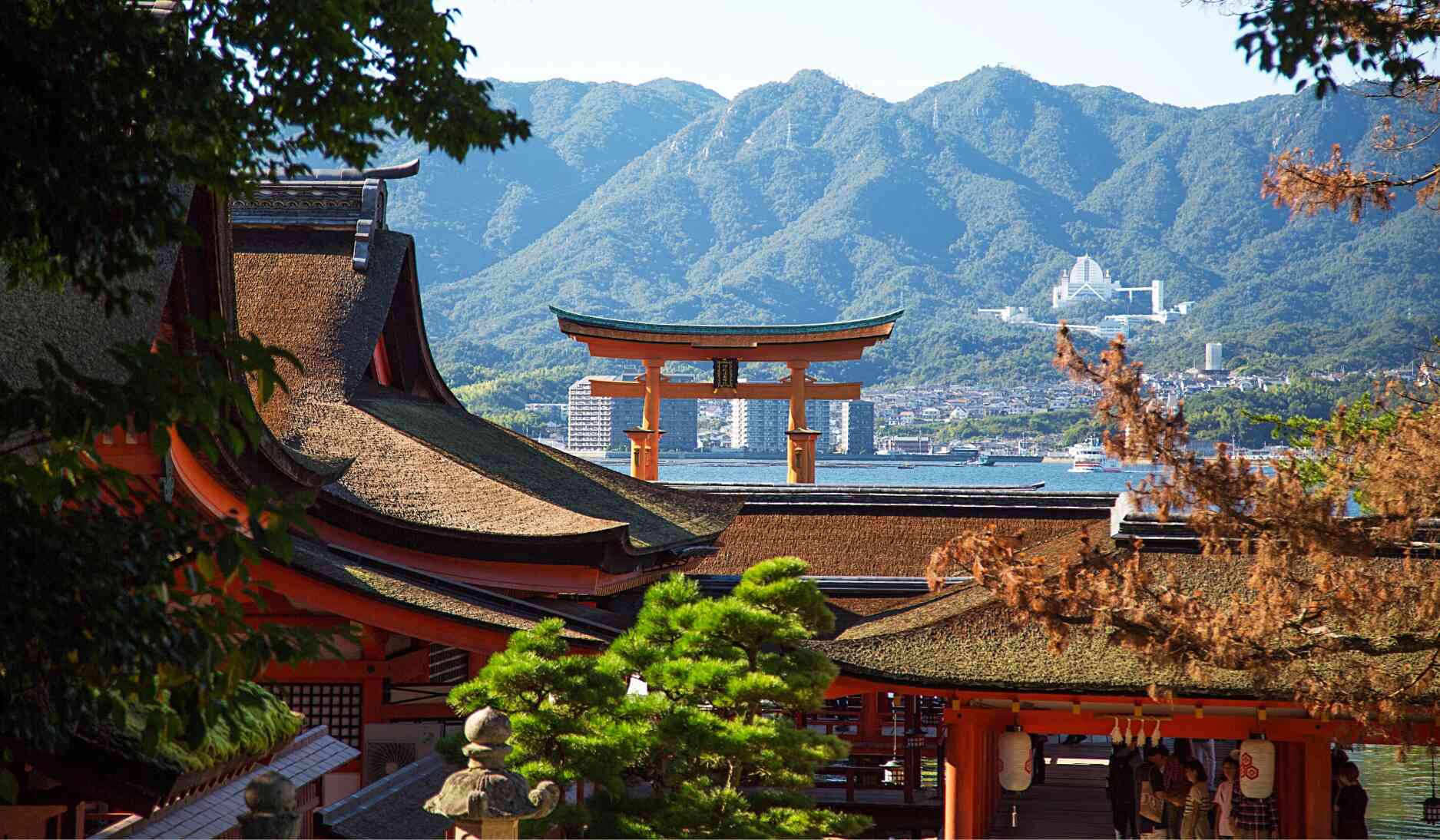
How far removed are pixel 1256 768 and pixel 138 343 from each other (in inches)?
390

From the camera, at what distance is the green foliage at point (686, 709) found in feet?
28.7

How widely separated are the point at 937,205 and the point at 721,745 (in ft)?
530

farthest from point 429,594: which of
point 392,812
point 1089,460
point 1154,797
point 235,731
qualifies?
point 1089,460

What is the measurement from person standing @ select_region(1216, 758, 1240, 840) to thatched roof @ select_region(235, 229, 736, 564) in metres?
4.95

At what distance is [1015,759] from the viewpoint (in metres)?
12.5

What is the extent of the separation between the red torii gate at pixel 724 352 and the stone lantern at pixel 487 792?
53.8ft

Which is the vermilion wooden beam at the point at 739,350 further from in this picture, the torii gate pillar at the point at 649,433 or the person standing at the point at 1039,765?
the person standing at the point at 1039,765

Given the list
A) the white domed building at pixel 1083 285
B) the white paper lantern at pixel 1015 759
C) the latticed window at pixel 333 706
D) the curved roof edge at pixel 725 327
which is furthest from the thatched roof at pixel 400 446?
the white domed building at pixel 1083 285

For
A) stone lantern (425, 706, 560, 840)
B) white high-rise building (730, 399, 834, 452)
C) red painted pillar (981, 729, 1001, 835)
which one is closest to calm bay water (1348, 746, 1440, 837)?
red painted pillar (981, 729, 1001, 835)

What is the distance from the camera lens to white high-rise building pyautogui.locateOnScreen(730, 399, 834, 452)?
125562 mm

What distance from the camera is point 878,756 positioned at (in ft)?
55.2

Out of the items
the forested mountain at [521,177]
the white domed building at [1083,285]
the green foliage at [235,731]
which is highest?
the forested mountain at [521,177]

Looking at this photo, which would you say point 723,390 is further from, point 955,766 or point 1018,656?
point 1018,656

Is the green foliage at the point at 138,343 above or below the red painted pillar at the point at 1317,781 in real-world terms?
above
